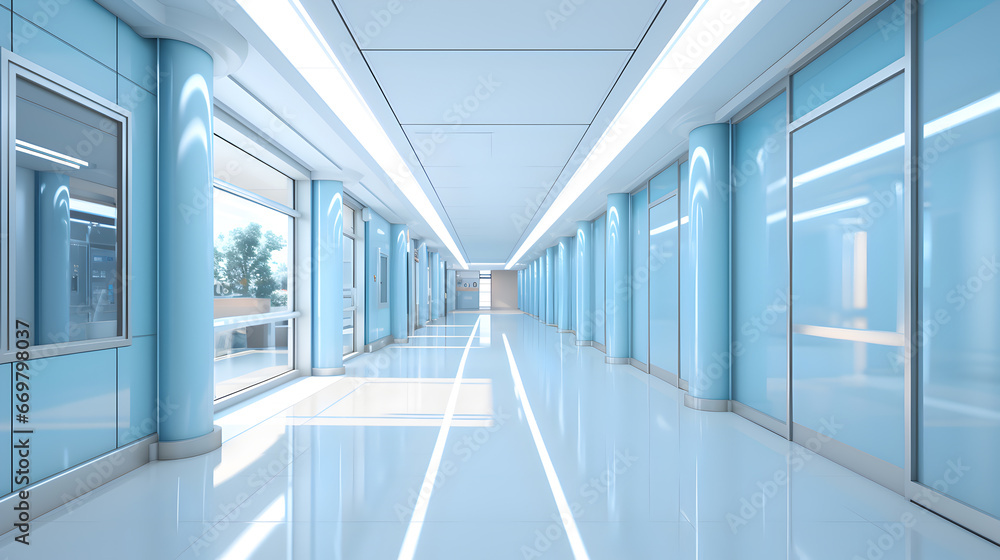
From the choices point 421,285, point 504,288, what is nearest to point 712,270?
point 421,285

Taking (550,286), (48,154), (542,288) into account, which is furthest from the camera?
(542,288)

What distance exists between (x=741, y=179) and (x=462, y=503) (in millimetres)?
5057

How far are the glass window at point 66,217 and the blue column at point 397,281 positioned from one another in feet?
35.3

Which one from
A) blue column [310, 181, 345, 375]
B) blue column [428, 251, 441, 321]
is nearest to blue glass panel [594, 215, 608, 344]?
blue column [310, 181, 345, 375]

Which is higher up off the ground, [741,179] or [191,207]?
[741,179]

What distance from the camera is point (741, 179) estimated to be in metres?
6.11

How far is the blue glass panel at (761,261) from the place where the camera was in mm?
5242

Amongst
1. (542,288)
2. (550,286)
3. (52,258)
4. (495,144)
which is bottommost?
(542,288)

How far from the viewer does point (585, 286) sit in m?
14.1

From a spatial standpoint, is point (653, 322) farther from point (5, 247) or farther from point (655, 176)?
point (5, 247)

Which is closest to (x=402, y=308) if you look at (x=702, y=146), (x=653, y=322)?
(x=653, y=322)

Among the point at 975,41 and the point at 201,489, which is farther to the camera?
the point at 201,489

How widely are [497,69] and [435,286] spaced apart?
23.7m

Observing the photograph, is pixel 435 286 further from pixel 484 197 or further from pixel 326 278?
pixel 326 278
